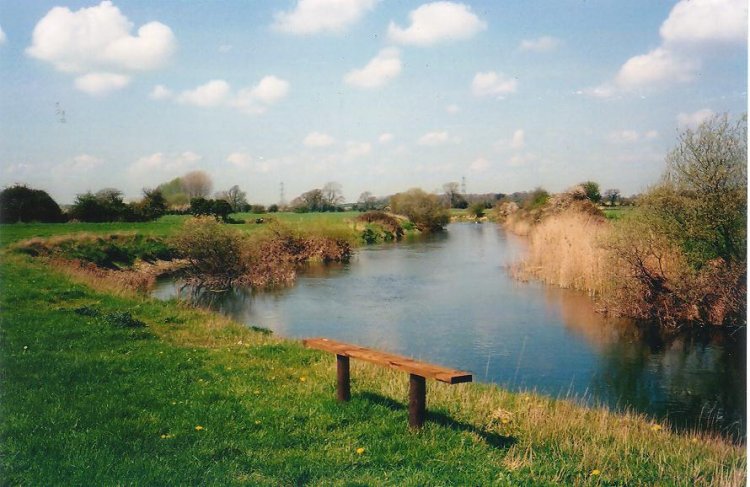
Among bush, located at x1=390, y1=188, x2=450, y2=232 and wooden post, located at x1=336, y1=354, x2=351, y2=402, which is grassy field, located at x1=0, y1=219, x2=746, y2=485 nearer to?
wooden post, located at x1=336, y1=354, x2=351, y2=402

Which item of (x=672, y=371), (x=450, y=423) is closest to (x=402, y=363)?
(x=450, y=423)

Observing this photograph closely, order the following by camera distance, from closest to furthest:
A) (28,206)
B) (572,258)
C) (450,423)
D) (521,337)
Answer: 1. (450,423)
2. (521,337)
3. (572,258)
4. (28,206)

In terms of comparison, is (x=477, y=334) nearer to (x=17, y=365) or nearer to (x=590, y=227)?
(x=17, y=365)

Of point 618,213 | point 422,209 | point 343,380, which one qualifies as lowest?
point 343,380

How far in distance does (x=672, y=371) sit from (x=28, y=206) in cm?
4563

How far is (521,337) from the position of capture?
1625 centimetres

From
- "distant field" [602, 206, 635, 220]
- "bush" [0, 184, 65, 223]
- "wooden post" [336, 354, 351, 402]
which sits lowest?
"wooden post" [336, 354, 351, 402]

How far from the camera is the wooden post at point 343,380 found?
24.1 feet

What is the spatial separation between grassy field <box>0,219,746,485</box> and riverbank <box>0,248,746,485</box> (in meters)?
0.02

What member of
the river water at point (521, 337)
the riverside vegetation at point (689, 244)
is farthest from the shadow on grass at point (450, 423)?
the riverside vegetation at point (689, 244)

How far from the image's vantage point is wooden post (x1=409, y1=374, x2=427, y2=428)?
20.8ft

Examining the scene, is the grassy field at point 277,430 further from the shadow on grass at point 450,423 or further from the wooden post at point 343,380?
the wooden post at point 343,380

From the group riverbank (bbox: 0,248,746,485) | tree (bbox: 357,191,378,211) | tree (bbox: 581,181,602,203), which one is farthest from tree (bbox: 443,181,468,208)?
riverbank (bbox: 0,248,746,485)

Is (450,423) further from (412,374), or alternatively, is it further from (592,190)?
(592,190)
